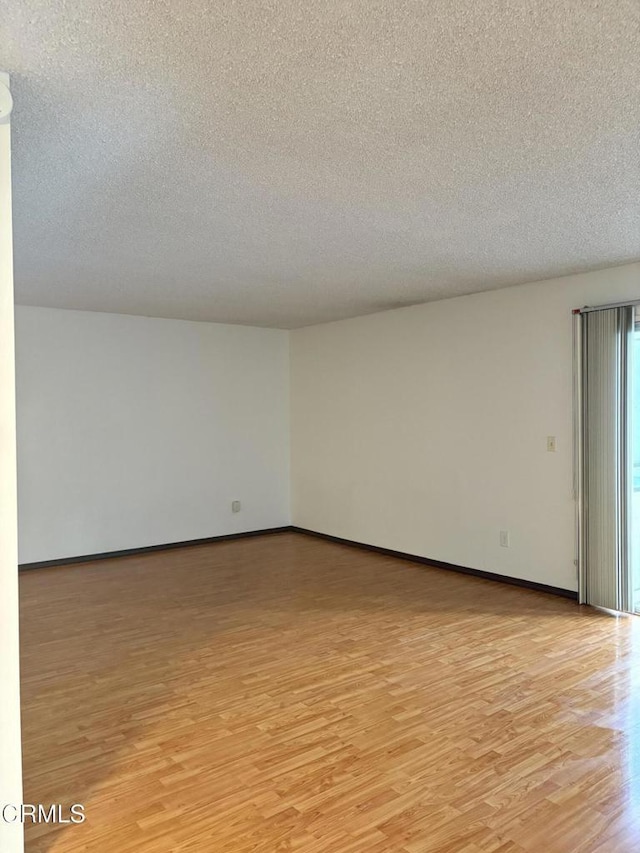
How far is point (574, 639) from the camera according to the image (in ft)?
12.9

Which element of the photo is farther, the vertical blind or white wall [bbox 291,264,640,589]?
white wall [bbox 291,264,640,589]

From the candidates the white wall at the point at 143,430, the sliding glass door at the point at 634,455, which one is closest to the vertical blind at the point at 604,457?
the sliding glass door at the point at 634,455

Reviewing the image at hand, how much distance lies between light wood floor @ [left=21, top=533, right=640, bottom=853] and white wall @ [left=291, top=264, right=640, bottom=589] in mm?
726

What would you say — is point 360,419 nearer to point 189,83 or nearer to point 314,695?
point 314,695

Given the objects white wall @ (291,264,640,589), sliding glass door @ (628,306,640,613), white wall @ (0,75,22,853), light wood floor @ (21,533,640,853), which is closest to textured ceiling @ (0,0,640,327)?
white wall @ (0,75,22,853)

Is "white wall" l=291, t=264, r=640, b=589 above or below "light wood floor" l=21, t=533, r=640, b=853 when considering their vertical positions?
above

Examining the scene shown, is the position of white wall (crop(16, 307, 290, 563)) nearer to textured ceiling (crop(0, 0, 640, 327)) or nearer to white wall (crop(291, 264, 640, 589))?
white wall (crop(291, 264, 640, 589))

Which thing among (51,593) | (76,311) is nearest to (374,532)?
(51,593)

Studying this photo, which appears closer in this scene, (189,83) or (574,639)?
(189,83)

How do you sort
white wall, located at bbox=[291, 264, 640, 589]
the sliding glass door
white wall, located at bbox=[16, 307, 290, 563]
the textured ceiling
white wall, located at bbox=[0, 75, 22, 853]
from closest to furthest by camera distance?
the textured ceiling → white wall, located at bbox=[0, 75, 22, 853] → the sliding glass door → white wall, located at bbox=[291, 264, 640, 589] → white wall, located at bbox=[16, 307, 290, 563]

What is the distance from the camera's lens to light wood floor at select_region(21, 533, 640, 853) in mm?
2176

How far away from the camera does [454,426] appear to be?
5.61m

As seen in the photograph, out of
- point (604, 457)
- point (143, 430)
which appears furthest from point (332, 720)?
point (143, 430)

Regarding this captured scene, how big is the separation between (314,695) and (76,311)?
4.50m
